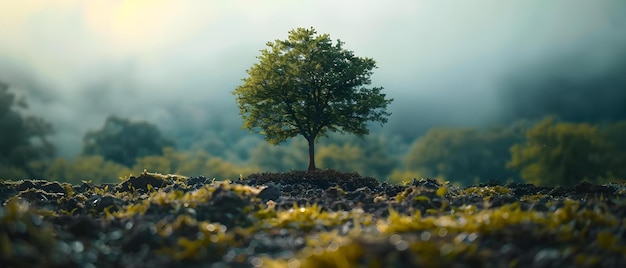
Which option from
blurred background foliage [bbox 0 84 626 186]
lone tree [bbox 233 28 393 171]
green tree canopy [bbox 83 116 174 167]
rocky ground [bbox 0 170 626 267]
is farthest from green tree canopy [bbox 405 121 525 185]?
rocky ground [bbox 0 170 626 267]

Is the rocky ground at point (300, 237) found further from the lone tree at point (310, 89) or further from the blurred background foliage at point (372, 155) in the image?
the blurred background foliage at point (372, 155)

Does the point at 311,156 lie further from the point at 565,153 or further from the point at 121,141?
the point at 121,141

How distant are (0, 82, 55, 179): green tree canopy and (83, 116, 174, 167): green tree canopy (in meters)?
10.8

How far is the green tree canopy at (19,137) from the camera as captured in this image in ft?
170

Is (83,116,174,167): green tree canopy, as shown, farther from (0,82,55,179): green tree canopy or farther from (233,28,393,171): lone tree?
(233,28,393,171): lone tree

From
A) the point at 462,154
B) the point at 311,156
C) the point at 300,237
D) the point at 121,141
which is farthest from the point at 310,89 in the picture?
the point at 462,154

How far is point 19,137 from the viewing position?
53125 millimetres

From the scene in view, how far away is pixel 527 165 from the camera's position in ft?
180

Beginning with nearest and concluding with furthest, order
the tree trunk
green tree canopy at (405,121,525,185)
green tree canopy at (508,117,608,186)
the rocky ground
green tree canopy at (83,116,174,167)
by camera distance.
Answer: the rocky ground < the tree trunk < green tree canopy at (508,117,608,186) < green tree canopy at (83,116,174,167) < green tree canopy at (405,121,525,185)

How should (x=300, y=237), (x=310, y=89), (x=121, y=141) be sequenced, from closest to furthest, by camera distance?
(x=300, y=237), (x=310, y=89), (x=121, y=141)

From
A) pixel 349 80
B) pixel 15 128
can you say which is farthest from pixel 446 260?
pixel 15 128

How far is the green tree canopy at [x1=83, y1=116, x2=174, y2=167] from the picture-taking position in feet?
217

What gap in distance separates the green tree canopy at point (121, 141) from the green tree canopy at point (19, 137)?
35.5 ft

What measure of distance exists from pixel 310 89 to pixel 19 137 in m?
39.1
